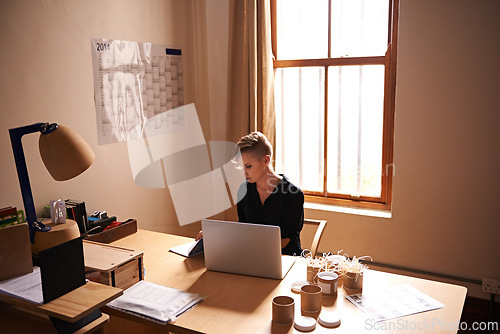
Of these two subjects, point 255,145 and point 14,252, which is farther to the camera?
point 255,145

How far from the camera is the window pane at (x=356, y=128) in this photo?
126 inches

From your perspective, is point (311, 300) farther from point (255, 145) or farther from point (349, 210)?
point (349, 210)

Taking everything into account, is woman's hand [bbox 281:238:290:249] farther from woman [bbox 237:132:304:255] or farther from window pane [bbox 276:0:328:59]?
window pane [bbox 276:0:328:59]

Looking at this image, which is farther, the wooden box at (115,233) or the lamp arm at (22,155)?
the wooden box at (115,233)

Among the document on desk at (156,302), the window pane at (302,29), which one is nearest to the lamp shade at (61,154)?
the document on desk at (156,302)

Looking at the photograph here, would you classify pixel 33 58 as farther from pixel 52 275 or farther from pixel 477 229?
pixel 477 229

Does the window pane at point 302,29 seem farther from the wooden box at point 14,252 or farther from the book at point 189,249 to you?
the wooden box at point 14,252

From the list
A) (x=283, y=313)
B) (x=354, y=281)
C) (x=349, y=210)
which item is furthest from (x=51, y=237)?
(x=349, y=210)

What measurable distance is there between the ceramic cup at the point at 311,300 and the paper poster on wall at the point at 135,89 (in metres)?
1.70

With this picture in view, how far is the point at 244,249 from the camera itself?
6.30 ft

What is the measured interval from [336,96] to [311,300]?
2.00m

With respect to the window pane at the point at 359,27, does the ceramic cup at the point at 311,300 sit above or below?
below

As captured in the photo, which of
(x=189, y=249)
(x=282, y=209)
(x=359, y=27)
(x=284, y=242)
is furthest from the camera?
(x=359, y=27)

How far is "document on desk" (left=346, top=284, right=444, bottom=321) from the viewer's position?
163 centimetres
